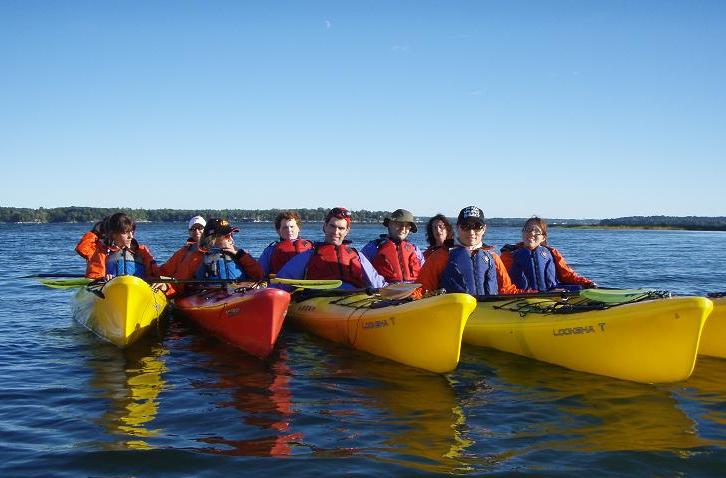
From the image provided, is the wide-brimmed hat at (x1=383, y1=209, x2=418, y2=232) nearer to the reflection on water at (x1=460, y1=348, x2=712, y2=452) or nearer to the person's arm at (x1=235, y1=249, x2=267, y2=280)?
the person's arm at (x1=235, y1=249, x2=267, y2=280)

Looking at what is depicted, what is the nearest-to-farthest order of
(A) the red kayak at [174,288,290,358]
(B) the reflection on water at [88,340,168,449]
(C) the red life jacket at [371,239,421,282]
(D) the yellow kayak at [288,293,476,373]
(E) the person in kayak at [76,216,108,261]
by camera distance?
(B) the reflection on water at [88,340,168,449] → (D) the yellow kayak at [288,293,476,373] → (A) the red kayak at [174,288,290,358] → (C) the red life jacket at [371,239,421,282] → (E) the person in kayak at [76,216,108,261]

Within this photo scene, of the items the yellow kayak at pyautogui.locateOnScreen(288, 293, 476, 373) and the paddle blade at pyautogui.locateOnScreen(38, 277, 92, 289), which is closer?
the yellow kayak at pyautogui.locateOnScreen(288, 293, 476, 373)

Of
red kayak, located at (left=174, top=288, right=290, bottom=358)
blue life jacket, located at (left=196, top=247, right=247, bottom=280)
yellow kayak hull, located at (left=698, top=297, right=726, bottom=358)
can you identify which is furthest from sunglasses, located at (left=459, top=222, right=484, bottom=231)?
blue life jacket, located at (left=196, top=247, right=247, bottom=280)

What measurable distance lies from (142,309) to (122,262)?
129 centimetres

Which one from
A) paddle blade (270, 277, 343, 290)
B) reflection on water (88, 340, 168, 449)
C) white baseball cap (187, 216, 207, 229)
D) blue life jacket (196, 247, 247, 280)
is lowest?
reflection on water (88, 340, 168, 449)

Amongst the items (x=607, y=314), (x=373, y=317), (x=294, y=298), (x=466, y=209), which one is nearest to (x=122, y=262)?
(x=294, y=298)

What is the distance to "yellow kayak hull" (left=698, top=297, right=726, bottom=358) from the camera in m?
7.07

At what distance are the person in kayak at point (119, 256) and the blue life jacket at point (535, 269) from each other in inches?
186

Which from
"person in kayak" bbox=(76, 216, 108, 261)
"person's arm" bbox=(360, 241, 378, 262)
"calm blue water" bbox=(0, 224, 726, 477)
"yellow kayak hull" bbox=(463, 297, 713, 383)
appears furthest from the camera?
"person in kayak" bbox=(76, 216, 108, 261)

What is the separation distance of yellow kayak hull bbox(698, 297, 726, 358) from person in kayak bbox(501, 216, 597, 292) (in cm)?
152

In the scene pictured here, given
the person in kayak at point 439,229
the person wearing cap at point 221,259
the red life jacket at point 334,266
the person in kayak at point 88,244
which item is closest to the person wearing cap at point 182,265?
the person wearing cap at point 221,259

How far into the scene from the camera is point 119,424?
5.08 m

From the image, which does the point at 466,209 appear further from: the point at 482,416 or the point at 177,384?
the point at 177,384

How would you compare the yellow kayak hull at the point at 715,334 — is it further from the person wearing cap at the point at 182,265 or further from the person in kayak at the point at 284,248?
the person wearing cap at the point at 182,265
